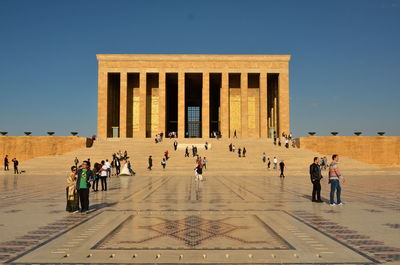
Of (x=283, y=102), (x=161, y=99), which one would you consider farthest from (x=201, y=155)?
(x=283, y=102)

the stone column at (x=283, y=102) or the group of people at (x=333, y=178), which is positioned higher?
the stone column at (x=283, y=102)

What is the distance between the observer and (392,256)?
498cm

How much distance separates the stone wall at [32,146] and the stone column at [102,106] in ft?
23.4

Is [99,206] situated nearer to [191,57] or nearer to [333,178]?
[333,178]

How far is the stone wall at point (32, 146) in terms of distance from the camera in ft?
133

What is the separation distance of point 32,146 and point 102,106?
36.0 ft

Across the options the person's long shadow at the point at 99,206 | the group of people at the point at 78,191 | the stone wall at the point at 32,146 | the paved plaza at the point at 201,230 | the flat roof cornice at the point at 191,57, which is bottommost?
the person's long shadow at the point at 99,206

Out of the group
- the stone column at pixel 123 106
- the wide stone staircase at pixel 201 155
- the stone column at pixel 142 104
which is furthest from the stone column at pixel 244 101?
the stone column at pixel 123 106

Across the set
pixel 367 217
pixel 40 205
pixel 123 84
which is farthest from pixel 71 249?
pixel 123 84

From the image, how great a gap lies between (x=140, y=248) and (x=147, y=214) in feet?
10.0

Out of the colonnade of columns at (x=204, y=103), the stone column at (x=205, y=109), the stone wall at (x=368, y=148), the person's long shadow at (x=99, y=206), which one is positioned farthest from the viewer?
the stone column at (x=205, y=109)

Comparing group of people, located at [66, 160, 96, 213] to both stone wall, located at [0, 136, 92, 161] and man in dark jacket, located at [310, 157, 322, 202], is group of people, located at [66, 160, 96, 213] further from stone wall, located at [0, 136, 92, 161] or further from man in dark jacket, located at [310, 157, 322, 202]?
stone wall, located at [0, 136, 92, 161]

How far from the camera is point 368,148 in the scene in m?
42.6

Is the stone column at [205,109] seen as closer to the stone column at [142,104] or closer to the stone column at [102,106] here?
the stone column at [142,104]
